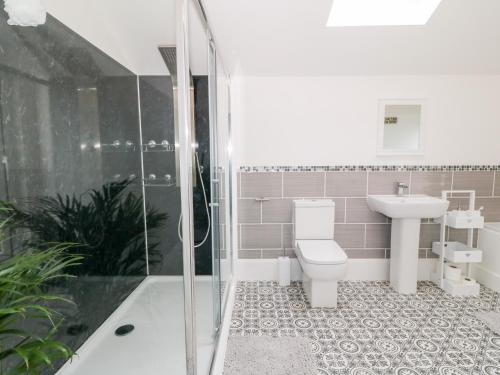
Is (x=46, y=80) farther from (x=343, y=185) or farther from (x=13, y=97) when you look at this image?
(x=343, y=185)

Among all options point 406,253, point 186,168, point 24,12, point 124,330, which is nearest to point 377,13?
point 406,253

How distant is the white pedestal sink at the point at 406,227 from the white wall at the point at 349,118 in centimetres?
49

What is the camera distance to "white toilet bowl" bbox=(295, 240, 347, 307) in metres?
2.16

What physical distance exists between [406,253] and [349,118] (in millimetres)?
1377

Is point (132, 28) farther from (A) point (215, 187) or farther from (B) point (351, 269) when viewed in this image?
(B) point (351, 269)

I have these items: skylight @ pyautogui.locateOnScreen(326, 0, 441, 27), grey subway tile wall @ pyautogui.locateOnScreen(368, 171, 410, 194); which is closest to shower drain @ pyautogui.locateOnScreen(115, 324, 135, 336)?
grey subway tile wall @ pyautogui.locateOnScreen(368, 171, 410, 194)

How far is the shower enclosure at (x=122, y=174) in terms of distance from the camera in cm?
129

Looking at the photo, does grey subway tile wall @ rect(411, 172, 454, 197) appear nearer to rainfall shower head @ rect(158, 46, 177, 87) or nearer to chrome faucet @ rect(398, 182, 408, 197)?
chrome faucet @ rect(398, 182, 408, 197)

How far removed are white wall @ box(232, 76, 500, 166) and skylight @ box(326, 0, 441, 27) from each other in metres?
0.52

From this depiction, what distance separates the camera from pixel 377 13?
2301 mm

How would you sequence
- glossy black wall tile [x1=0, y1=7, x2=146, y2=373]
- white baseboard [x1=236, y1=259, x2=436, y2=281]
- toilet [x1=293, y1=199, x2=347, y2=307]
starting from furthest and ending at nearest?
1. white baseboard [x1=236, y1=259, x2=436, y2=281]
2. toilet [x1=293, y1=199, x2=347, y2=307]
3. glossy black wall tile [x1=0, y1=7, x2=146, y2=373]

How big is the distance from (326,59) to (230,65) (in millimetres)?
891

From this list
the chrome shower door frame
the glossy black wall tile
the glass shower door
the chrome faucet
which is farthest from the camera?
the chrome faucet

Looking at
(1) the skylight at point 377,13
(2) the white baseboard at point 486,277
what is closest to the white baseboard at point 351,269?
(2) the white baseboard at point 486,277
